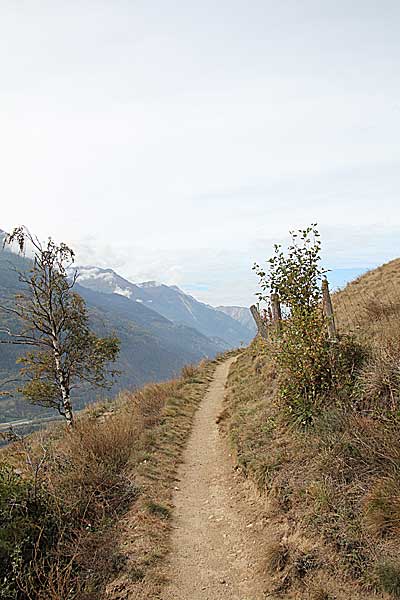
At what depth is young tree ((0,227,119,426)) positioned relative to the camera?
1578 centimetres

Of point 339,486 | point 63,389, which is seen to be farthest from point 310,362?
point 63,389

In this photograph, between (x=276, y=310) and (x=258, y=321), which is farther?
(x=258, y=321)

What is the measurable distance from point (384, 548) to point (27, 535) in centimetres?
532

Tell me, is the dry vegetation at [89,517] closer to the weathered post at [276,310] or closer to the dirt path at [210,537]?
the dirt path at [210,537]

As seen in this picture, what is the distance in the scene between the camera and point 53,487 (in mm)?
7633

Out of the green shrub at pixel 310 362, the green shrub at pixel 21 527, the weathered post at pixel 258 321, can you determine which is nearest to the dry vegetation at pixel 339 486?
the green shrub at pixel 310 362

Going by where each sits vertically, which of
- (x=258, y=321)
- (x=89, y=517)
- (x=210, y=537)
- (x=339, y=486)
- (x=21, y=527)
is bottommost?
(x=210, y=537)

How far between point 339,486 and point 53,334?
41.9 feet

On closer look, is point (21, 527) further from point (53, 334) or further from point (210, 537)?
point (53, 334)

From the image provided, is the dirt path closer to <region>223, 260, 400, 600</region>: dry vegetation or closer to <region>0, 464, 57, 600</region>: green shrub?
<region>223, 260, 400, 600</region>: dry vegetation

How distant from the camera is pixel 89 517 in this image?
7559 millimetres

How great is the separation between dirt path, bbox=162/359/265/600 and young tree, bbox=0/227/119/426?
780cm

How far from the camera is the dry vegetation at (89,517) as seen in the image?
5969 mm

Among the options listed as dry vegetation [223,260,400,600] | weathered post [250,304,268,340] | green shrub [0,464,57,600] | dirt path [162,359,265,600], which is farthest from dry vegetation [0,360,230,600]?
weathered post [250,304,268,340]
